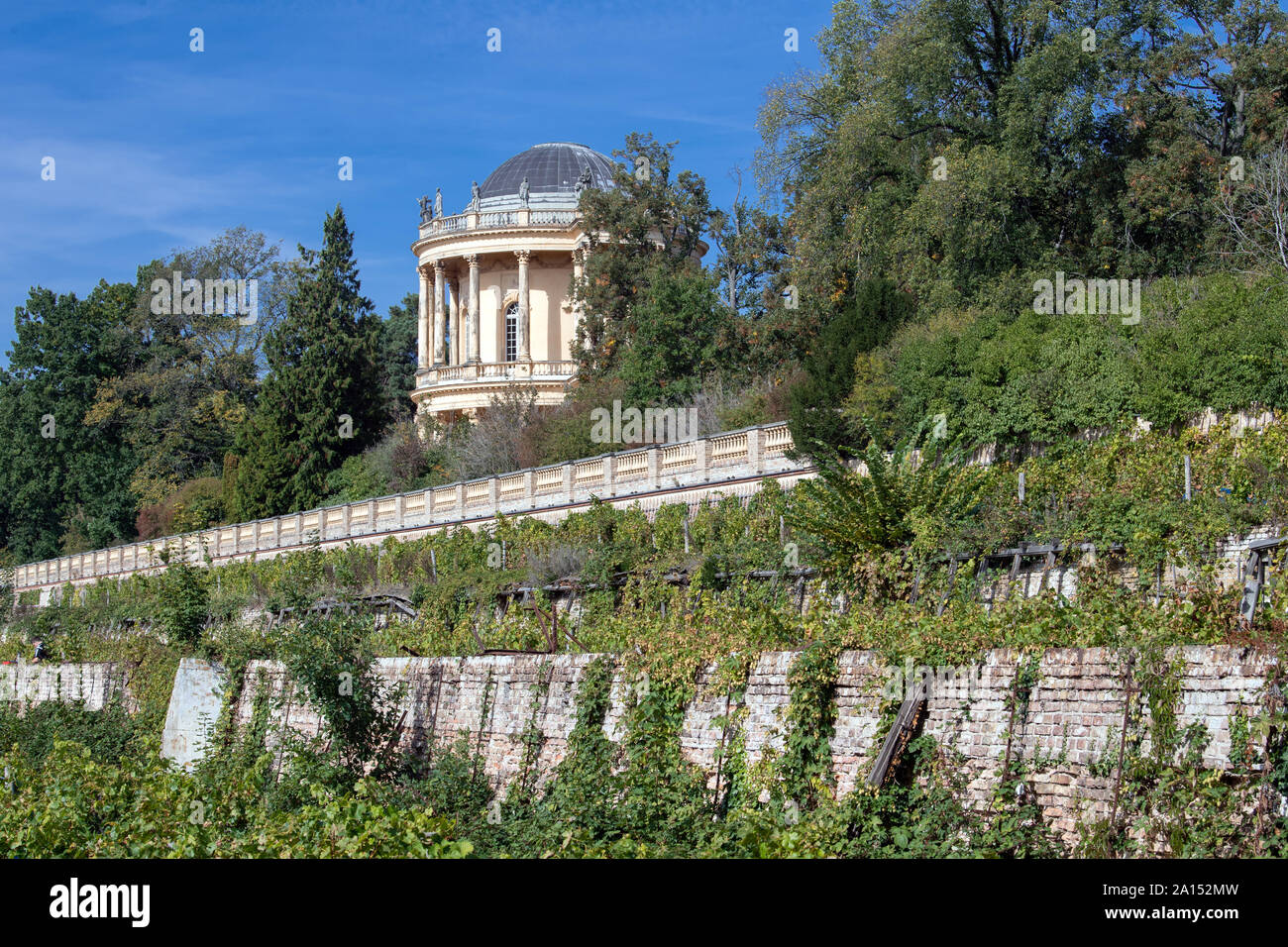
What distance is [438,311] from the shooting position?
197ft

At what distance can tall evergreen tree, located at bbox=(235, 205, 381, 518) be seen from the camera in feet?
164

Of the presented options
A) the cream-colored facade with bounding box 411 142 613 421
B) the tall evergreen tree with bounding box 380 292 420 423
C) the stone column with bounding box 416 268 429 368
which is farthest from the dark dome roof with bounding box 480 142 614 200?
the tall evergreen tree with bounding box 380 292 420 423

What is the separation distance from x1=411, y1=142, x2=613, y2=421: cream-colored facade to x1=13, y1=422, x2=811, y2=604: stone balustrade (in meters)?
13.2

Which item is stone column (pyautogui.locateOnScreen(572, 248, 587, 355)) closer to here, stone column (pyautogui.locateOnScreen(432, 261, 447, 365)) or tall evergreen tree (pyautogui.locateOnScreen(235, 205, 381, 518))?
stone column (pyautogui.locateOnScreen(432, 261, 447, 365))

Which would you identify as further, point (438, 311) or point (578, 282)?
point (438, 311)

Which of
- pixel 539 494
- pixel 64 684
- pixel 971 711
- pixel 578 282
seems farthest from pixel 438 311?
pixel 971 711

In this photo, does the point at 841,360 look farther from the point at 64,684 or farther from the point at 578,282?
the point at 578,282

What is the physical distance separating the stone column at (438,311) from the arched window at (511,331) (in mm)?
2915

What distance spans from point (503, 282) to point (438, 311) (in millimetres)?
3119

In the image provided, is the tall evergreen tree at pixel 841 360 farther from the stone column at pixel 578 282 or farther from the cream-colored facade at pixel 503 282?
the cream-colored facade at pixel 503 282

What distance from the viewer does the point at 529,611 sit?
22.2m

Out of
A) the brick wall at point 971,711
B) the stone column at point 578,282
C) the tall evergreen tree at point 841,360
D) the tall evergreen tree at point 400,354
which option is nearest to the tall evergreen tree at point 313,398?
the stone column at point 578,282
